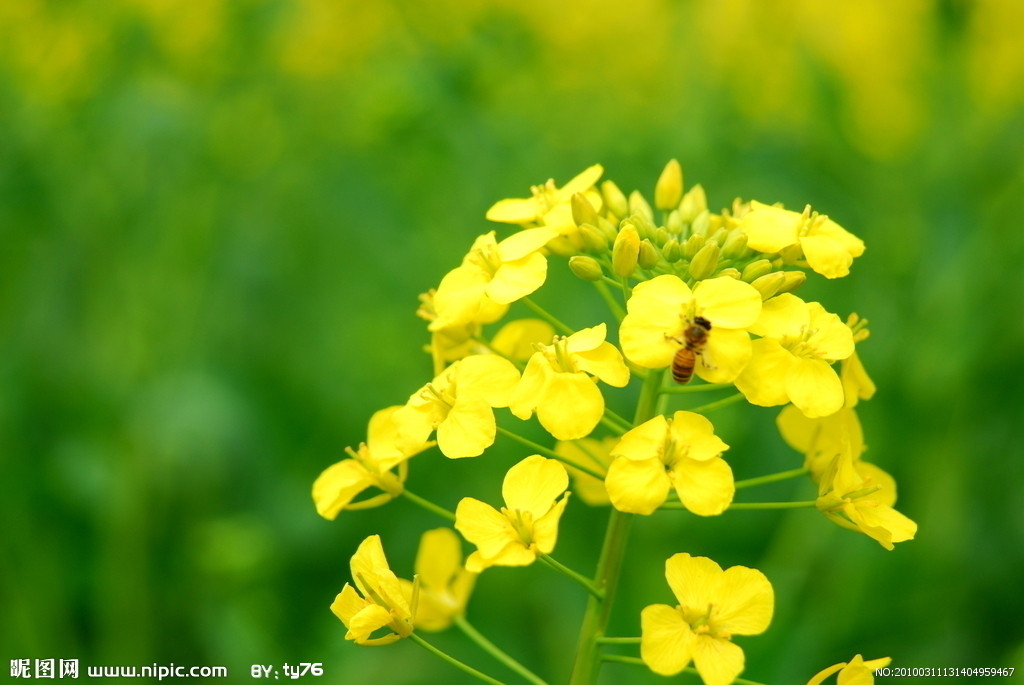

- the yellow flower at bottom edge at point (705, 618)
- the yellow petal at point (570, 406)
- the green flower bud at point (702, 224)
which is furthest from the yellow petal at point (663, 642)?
the green flower bud at point (702, 224)

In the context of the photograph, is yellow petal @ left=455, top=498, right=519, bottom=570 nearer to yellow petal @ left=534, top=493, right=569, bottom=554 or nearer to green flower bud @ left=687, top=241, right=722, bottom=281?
yellow petal @ left=534, top=493, right=569, bottom=554

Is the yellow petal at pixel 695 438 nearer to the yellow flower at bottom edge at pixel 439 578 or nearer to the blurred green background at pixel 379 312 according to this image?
the yellow flower at bottom edge at pixel 439 578

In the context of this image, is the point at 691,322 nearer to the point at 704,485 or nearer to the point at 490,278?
the point at 704,485

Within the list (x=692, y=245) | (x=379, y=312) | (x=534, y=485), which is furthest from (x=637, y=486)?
(x=379, y=312)

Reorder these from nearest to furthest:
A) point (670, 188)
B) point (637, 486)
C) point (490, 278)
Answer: point (637, 486) < point (490, 278) < point (670, 188)

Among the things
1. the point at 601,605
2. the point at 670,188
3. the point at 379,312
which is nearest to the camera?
the point at 601,605
